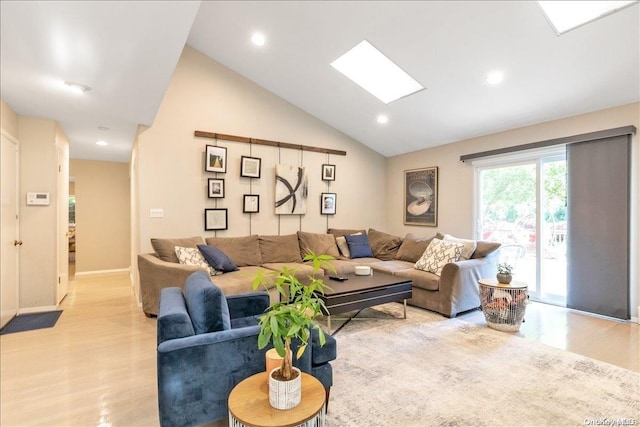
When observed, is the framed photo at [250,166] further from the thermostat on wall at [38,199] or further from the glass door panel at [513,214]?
the glass door panel at [513,214]

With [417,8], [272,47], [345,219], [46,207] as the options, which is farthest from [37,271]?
[417,8]

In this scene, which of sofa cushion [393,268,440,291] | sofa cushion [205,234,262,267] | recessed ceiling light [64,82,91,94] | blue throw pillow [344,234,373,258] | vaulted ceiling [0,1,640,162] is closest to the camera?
vaulted ceiling [0,1,640,162]

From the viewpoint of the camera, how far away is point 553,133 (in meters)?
3.97

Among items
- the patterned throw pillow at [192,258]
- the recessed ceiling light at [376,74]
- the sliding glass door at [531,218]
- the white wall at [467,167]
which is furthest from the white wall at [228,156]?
the sliding glass door at [531,218]

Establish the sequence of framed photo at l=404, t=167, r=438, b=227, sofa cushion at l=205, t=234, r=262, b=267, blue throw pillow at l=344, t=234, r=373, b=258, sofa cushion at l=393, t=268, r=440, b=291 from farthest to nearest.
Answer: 1. framed photo at l=404, t=167, r=438, b=227
2. blue throw pillow at l=344, t=234, r=373, b=258
3. sofa cushion at l=205, t=234, r=262, b=267
4. sofa cushion at l=393, t=268, r=440, b=291

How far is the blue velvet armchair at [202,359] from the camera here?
1.51m

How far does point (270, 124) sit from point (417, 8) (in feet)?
9.17

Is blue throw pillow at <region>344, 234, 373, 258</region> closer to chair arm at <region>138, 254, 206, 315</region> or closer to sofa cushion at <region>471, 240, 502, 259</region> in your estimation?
sofa cushion at <region>471, 240, 502, 259</region>

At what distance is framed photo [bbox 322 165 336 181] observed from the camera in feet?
18.3

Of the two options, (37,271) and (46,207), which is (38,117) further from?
(37,271)

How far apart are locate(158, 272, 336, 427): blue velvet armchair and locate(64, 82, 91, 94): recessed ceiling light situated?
230cm

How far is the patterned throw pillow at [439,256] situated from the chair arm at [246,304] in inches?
91.0

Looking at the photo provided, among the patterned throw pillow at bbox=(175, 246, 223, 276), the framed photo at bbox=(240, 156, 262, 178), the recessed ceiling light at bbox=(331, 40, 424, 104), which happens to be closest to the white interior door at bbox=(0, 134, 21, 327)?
the patterned throw pillow at bbox=(175, 246, 223, 276)

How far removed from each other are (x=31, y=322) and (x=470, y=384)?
4392 mm
